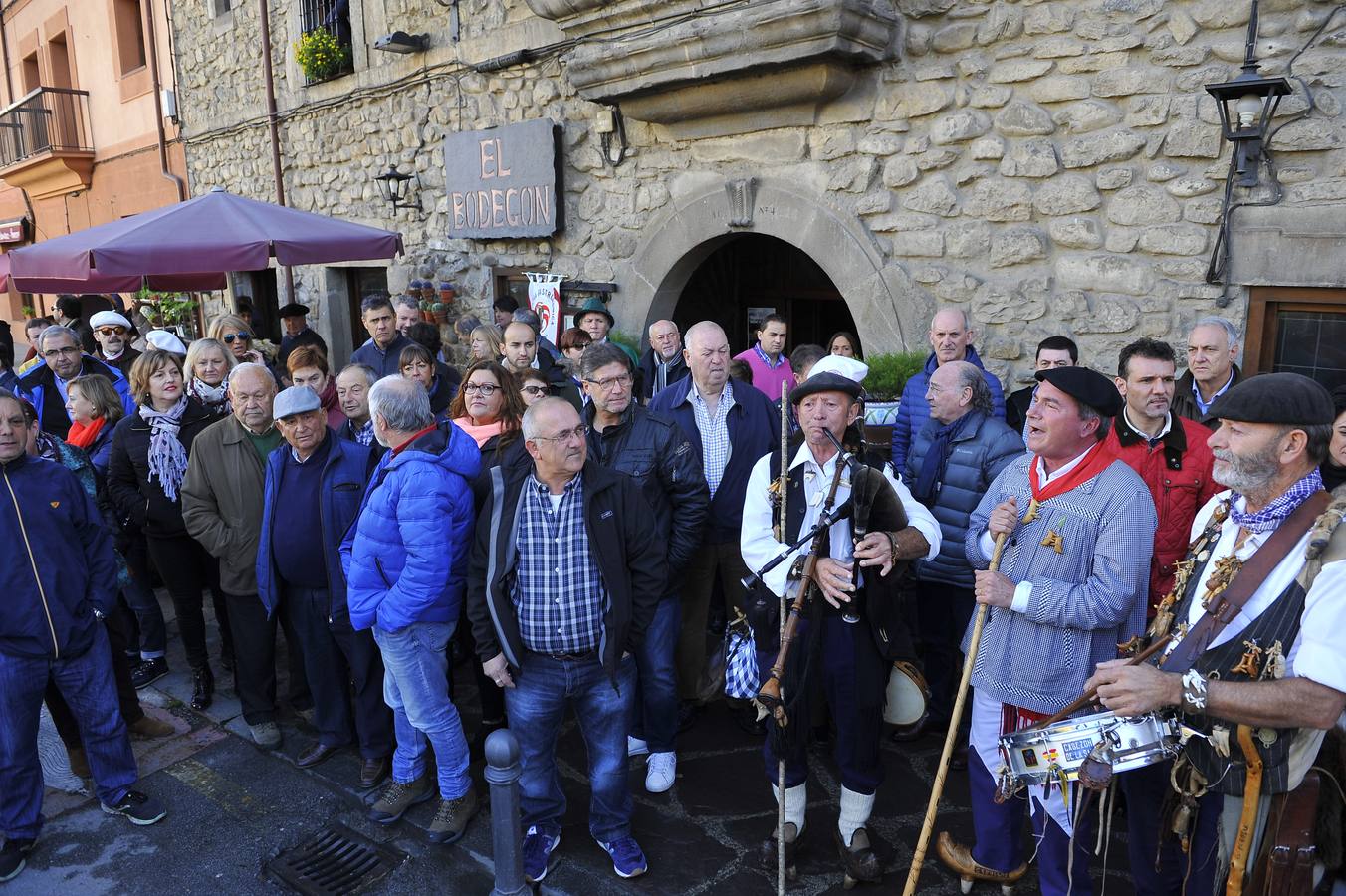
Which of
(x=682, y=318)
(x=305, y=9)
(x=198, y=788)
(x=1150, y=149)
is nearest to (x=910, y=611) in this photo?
(x=1150, y=149)

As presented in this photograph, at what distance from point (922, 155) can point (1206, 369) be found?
7.95ft

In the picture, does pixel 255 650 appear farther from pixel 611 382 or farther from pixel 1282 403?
pixel 1282 403

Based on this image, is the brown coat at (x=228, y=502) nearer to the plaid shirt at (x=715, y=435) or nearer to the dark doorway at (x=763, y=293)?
the plaid shirt at (x=715, y=435)

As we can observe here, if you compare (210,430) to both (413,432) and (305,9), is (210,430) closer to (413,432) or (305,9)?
(413,432)

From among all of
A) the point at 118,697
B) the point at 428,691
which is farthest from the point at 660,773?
the point at 118,697

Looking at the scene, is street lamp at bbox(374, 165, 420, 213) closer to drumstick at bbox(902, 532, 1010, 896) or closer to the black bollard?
the black bollard

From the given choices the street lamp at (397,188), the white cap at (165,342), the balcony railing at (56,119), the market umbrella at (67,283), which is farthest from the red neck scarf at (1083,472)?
the balcony railing at (56,119)

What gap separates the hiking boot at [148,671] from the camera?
16.5 ft

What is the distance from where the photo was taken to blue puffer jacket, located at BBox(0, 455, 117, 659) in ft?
11.1

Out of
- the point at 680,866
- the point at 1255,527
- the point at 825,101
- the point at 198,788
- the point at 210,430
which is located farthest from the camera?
the point at 825,101

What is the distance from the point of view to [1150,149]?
184 inches

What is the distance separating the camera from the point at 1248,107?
13.7ft

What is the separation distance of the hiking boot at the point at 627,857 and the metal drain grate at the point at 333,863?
89 cm

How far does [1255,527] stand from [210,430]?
4293mm
